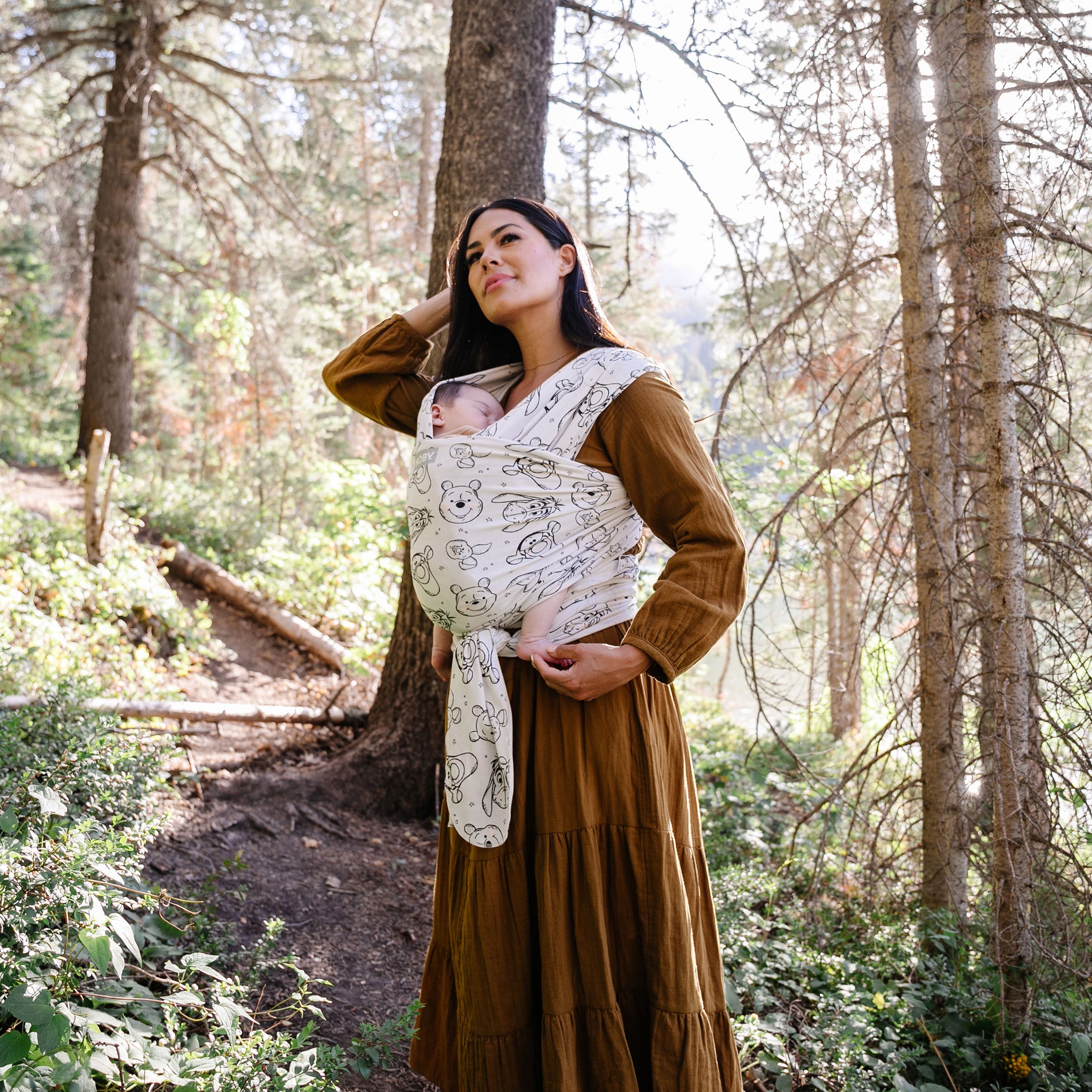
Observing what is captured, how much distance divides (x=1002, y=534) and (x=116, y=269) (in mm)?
9285

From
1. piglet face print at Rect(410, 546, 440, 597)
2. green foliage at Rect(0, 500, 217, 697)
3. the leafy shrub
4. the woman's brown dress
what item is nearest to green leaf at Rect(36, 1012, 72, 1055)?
the leafy shrub

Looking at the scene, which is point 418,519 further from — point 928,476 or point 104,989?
point 928,476

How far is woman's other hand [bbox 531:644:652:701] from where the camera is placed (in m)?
1.59

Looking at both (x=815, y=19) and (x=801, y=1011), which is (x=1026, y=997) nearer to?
(x=801, y=1011)

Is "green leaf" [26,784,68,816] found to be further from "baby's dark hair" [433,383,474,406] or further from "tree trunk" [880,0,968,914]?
"tree trunk" [880,0,968,914]

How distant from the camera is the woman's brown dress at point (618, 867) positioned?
1.59 meters

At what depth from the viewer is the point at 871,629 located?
3.21m

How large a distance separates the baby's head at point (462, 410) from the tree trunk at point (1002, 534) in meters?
1.72

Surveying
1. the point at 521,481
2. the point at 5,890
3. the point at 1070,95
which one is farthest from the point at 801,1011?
the point at 1070,95

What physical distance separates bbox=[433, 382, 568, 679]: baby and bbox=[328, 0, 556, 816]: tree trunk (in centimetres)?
164

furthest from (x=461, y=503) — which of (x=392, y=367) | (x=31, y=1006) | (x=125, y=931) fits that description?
(x=31, y=1006)

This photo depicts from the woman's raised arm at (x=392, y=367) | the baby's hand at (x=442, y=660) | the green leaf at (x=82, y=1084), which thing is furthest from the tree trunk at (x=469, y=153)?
the green leaf at (x=82, y=1084)

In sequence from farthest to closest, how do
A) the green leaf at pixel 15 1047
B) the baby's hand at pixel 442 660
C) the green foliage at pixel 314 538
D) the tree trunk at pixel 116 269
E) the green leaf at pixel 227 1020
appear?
the tree trunk at pixel 116 269 → the green foliage at pixel 314 538 → the baby's hand at pixel 442 660 → the green leaf at pixel 227 1020 → the green leaf at pixel 15 1047

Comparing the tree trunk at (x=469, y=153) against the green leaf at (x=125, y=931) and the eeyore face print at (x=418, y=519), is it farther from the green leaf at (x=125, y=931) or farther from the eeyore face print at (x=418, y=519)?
the green leaf at (x=125, y=931)
